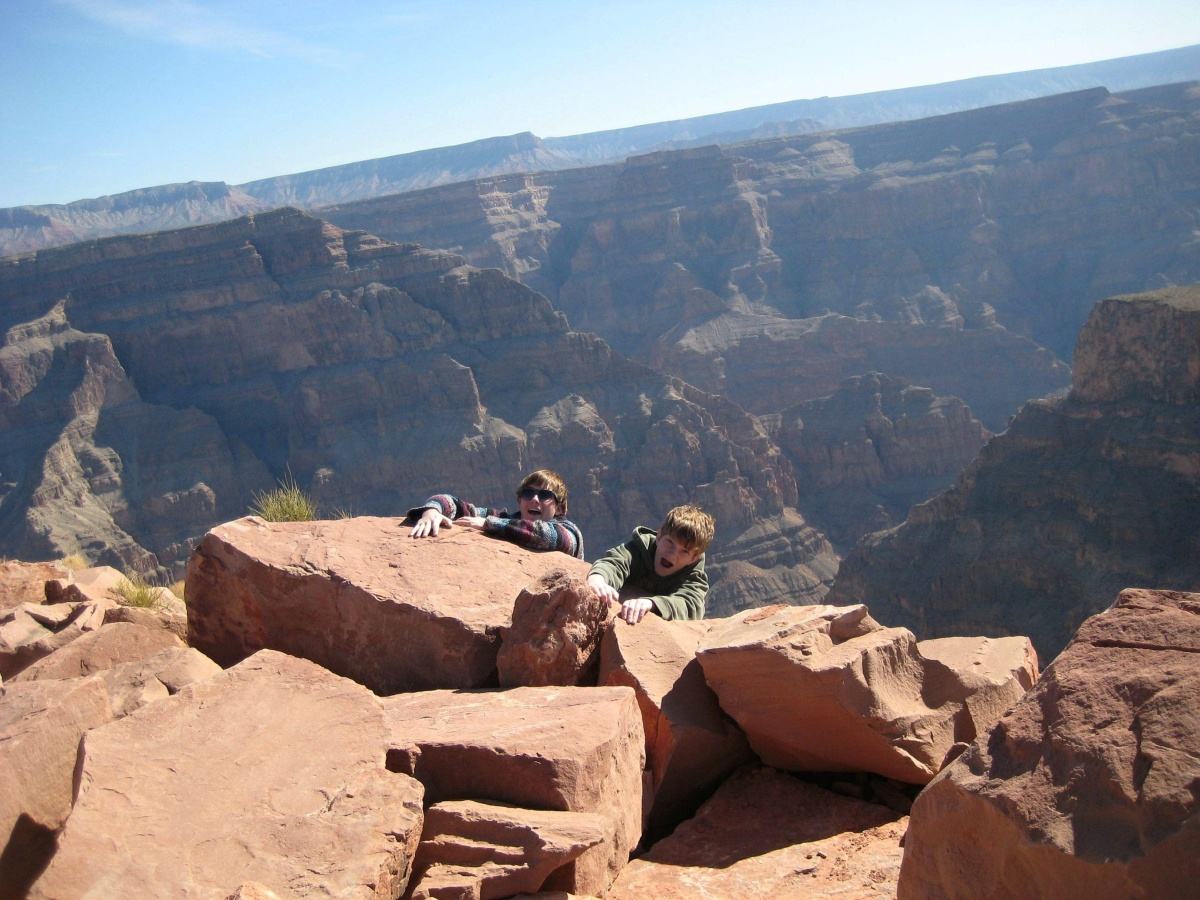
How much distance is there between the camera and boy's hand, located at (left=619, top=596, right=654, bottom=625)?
19.0 ft

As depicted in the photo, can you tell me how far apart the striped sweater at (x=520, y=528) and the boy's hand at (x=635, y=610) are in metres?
1.08

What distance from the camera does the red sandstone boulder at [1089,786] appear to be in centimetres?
284

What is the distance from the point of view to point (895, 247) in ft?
314

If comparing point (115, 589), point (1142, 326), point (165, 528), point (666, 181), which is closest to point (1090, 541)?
point (1142, 326)

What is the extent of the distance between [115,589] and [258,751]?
5.99 m

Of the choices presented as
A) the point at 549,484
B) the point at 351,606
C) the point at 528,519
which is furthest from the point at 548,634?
the point at 549,484

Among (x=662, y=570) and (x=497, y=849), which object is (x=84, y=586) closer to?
(x=662, y=570)

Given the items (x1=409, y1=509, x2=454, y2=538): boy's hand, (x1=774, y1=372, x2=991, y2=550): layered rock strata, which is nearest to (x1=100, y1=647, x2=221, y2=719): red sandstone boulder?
(x1=409, y1=509, x2=454, y2=538): boy's hand

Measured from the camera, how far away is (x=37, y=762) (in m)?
4.29

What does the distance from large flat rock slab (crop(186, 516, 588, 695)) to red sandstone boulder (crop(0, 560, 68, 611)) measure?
13.7 ft

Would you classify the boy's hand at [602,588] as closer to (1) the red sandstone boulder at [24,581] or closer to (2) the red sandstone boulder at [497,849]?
(2) the red sandstone boulder at [497,849]

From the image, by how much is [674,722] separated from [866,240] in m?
97.5

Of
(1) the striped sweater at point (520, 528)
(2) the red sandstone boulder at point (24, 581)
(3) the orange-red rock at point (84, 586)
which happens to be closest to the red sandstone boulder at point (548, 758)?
(1) the striped sweater at point (520, 528)

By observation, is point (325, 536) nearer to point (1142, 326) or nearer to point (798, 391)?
point (1142, 326)
